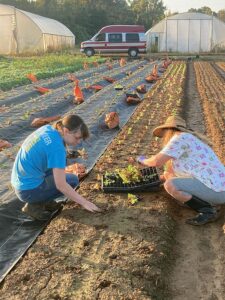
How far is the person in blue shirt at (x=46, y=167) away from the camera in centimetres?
394

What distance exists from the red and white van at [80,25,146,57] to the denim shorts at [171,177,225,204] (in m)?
31.1

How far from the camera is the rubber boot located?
4.45 m

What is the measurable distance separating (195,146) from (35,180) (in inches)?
62.7

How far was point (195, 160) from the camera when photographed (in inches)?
166

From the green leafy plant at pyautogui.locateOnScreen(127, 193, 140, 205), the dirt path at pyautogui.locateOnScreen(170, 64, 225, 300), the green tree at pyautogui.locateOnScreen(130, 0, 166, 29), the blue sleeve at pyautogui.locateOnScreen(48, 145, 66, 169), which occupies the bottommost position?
the dirt path at pyautogui.locateOnScreen(170, 64, 225, 300)

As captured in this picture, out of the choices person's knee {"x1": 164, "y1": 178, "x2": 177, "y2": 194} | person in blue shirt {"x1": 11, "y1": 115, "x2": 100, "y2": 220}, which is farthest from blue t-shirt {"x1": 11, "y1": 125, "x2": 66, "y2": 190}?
person's knee {"x1": 164, "y1": 178, "x2": 177, "y2": 194}

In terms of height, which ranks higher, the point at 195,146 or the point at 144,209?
the point at 195,146

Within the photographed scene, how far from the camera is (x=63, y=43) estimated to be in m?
39.2

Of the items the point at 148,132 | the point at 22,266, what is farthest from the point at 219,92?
the point at 22,266

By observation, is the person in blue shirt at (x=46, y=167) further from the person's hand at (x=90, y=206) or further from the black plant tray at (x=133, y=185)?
the black plant tray at (x=133, y=185)

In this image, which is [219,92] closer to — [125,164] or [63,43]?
[125,164]

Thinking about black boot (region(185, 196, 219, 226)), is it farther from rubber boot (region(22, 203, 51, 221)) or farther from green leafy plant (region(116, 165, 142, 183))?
rubber boot (region(22, 203, 51, 221))

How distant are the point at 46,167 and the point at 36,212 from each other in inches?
19.9

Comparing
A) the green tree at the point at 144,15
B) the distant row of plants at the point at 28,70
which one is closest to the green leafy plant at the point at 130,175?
the distant row of plants at the point at 28,70
